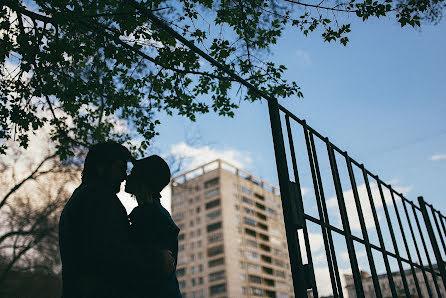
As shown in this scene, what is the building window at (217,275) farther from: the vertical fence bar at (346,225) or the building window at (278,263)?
the vertical fence bar at (346,225)

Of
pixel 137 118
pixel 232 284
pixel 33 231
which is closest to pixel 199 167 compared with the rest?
pixel 232 284

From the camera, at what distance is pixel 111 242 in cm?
167

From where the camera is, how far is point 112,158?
197 cm

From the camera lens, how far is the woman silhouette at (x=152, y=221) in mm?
1822

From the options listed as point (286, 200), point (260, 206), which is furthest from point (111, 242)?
point (260, 206)

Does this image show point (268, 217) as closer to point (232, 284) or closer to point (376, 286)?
point (232, 284)

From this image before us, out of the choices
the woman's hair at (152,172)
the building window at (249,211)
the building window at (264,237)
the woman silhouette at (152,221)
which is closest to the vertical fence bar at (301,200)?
the woman silhouette at (152,221)

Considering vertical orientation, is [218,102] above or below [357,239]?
above

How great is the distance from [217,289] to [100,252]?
65.9m

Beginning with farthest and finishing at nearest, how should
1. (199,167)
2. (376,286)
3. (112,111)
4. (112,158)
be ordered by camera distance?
(199,167)
(112,111)
(376,286)
(112,158)

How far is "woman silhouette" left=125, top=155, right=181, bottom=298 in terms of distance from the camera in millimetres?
1822

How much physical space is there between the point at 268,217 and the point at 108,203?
3044 inches

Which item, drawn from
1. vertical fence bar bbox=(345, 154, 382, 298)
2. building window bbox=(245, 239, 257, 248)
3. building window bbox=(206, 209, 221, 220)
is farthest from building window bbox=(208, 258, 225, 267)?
vertical fence bar bbox=(345, 154, 382, 298)

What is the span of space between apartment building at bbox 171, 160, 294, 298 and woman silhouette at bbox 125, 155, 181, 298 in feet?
207
